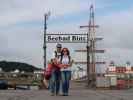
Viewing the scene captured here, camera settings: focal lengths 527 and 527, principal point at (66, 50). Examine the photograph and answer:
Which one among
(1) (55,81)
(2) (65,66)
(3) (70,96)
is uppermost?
(2) (65,66)

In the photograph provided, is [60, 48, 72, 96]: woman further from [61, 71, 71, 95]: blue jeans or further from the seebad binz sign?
the seebad binz sign

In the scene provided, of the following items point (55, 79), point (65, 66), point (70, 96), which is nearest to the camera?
point (70, 96)

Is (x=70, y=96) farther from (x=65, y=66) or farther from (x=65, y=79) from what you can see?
(x=65, y=66)

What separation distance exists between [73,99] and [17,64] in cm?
5608

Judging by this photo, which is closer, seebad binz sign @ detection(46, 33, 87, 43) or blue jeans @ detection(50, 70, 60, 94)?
blue jeans @ detection(50, 70, 60, 94)

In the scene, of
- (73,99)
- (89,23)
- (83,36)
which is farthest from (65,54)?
(89,23)

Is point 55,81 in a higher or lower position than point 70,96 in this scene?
higher

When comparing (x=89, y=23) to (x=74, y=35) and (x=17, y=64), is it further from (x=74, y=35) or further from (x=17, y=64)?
(x=74, y=35)

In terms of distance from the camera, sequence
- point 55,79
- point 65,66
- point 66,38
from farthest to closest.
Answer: point 66,38 → point 55,79 → point 65,66

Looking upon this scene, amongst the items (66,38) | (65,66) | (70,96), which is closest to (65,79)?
(65,66)

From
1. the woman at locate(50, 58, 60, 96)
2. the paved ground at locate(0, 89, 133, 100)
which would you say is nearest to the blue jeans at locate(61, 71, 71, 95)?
the woman at locate(50, 58, 60, 96)

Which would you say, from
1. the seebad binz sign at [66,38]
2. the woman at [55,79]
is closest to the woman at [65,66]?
the woman at [55,79]

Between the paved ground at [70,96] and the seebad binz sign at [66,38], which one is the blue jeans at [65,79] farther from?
the seebad binz sign at [66,38]

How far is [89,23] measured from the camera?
106 meters
